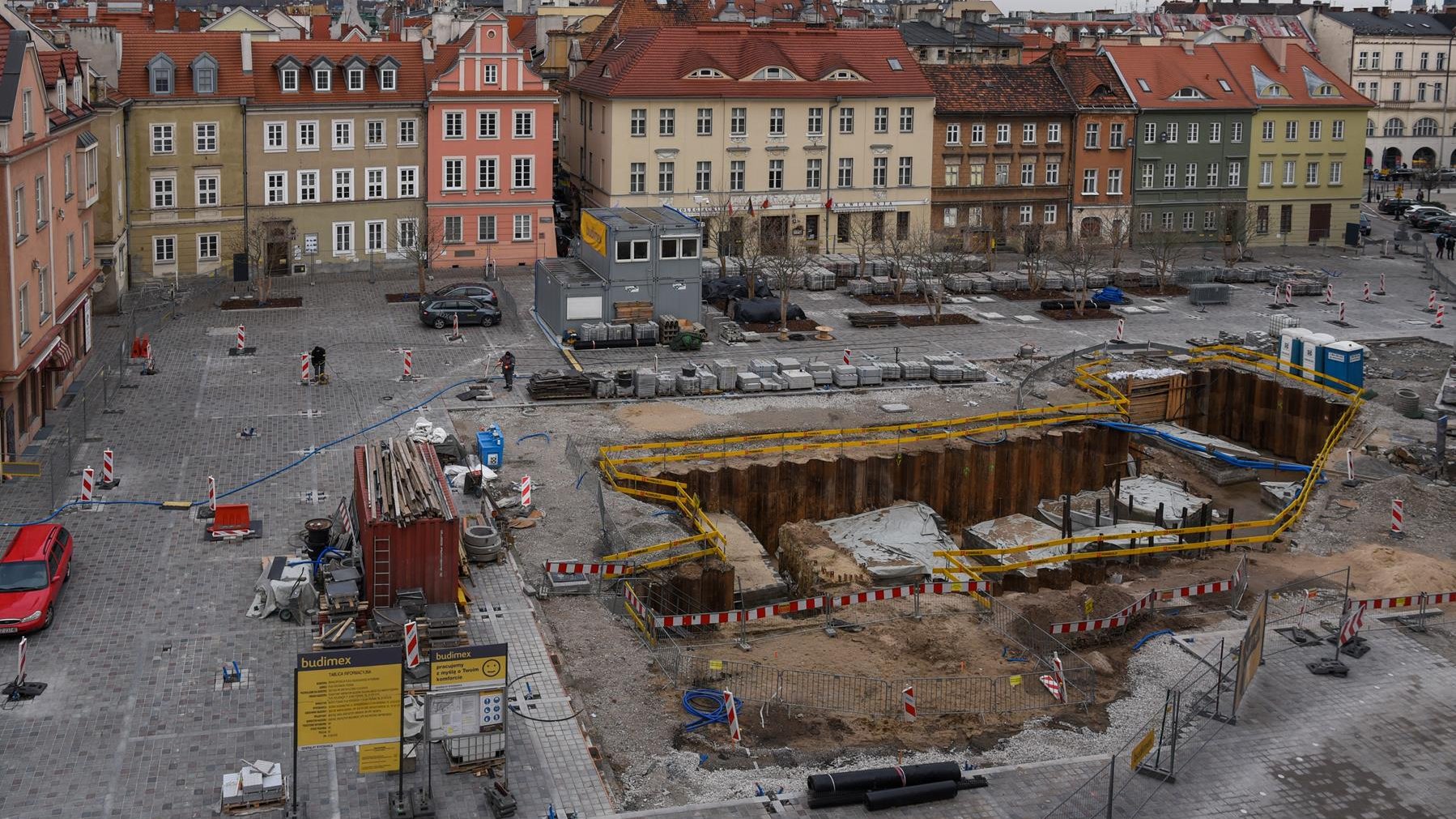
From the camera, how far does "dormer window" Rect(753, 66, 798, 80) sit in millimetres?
80194

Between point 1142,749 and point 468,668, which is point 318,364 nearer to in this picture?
point 468,668

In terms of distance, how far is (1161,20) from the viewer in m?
146

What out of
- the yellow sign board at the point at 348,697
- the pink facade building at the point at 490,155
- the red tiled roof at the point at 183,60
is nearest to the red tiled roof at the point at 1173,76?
the pink facade building at the point at 490,155

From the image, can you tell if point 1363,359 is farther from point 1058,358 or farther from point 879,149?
point 879,149

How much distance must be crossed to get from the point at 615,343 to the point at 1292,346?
2476 centimetres

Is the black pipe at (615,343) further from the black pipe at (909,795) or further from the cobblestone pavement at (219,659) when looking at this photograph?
the black pipe at (909,795)

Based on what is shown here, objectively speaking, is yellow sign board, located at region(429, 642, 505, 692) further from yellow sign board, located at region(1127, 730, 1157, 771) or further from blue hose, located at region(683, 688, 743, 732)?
yellow sign board, located at region(1127, 730, 1157, 771)

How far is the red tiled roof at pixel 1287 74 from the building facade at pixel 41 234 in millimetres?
61412

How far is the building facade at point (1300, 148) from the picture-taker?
8950cm

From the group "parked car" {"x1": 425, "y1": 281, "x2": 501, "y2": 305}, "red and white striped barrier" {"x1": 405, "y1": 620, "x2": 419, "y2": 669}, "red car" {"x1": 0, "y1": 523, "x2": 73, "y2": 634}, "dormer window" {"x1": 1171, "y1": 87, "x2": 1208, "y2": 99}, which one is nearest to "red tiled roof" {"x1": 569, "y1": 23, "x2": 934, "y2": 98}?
"dormer window" {"x1": 1171, "y1": 87, "x2": 1208, "y2": 99}

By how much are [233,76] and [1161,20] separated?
98141 millimetres

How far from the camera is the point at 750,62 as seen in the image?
8050 cm

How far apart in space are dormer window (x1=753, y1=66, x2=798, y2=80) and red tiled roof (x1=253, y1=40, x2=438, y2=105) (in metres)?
16.5

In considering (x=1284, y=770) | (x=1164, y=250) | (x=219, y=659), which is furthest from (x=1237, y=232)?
(x=219, y=659)
